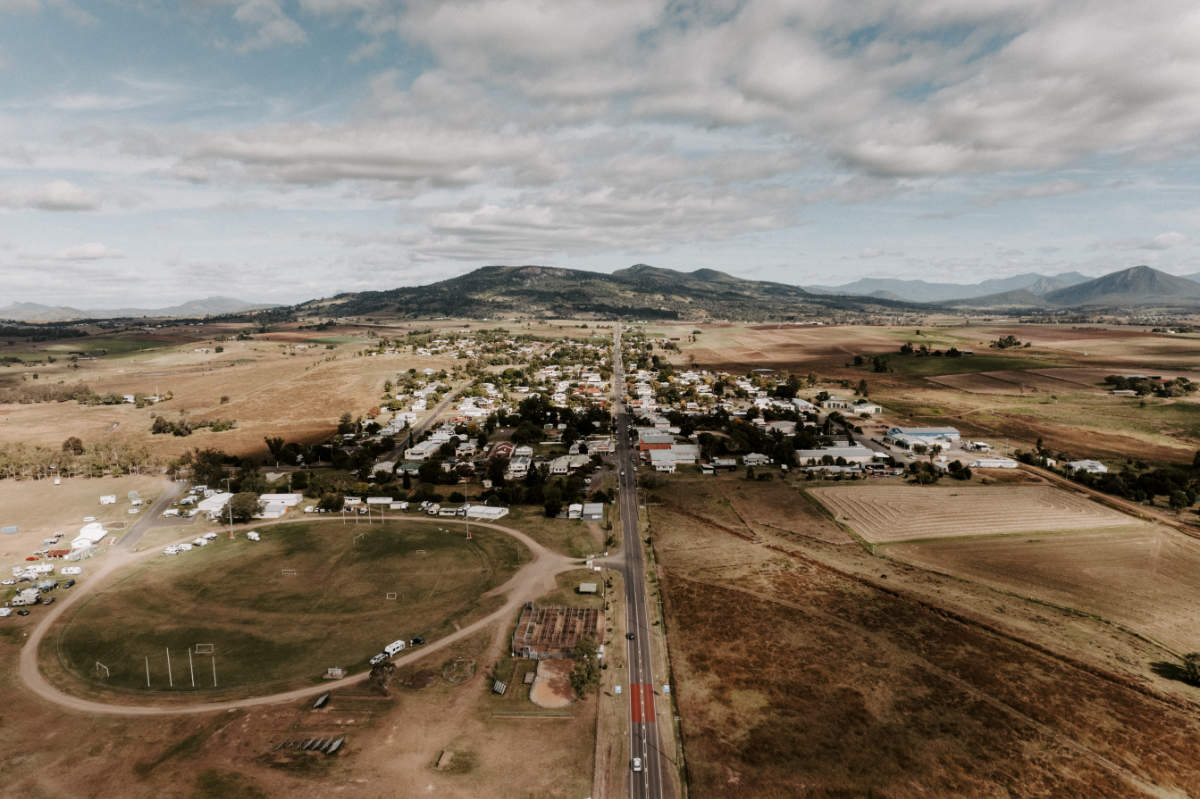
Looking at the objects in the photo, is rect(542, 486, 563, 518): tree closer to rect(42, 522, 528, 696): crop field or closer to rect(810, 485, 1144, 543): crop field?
rect(42, 522, 528, 696): crop field

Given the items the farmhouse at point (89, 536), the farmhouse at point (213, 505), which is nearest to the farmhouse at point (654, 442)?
the farmhouse at point (213, 505)

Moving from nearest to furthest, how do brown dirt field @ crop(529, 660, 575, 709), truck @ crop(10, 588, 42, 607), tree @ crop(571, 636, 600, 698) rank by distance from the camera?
1. brown dirt field @ crop(529, 660, 575, 709)
2. tree @ crop(571, 636, 600, 698)
3. truck @ crop(10, 588, 42, 607)

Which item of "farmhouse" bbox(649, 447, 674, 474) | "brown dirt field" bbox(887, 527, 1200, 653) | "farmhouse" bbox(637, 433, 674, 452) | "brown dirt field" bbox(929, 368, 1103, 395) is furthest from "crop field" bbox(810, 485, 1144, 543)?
"brown dirt field" bbox(929, 368, 1103, 395)

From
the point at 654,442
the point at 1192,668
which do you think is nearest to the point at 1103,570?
the point at 1192,668

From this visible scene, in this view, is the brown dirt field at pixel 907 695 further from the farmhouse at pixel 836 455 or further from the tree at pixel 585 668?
the farmhouse at pixel 836 455

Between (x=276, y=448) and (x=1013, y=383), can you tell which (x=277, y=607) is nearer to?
(x=276, y=448)

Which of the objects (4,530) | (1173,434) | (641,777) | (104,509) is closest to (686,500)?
(641,777)

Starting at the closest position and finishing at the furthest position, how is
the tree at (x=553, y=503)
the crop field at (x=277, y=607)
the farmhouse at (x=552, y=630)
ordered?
the crop field at (x=277, y=607) < the farmhouse at (x=552, y=630) < the tree at (x=553, y=503)
